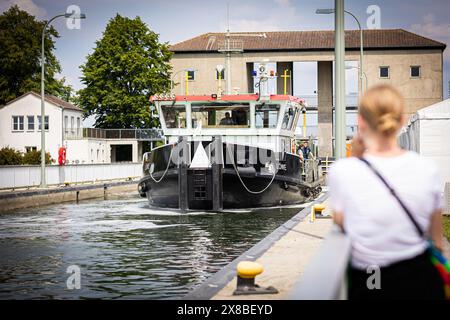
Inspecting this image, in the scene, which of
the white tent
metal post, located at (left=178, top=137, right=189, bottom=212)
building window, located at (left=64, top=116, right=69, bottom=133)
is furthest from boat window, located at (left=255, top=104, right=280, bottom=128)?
building window, located at (left=64, top=116, right=69, bottom=133)

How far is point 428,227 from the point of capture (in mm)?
3631

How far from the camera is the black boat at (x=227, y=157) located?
22.6 meters

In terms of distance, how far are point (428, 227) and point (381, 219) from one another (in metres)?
0.25

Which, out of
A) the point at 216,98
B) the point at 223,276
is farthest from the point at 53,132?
the point at 223,276

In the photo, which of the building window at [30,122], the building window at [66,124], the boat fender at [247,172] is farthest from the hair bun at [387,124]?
the building window at [66,124]

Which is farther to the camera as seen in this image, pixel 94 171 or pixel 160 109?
pixel 94 171

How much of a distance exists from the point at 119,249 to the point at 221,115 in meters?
11.7

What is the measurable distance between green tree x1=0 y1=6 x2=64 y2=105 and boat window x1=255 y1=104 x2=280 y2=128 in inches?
1758

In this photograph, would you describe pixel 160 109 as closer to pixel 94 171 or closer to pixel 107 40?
pixel 94 171

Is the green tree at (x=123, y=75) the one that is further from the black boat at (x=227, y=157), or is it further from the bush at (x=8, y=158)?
the black boat at (x=227, y=157)

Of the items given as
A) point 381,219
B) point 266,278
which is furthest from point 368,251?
point 266,278

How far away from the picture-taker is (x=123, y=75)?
64.5 meters

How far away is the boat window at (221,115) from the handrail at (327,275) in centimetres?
2171

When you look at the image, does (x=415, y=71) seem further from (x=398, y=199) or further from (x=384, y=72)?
(x=398, y=199)
